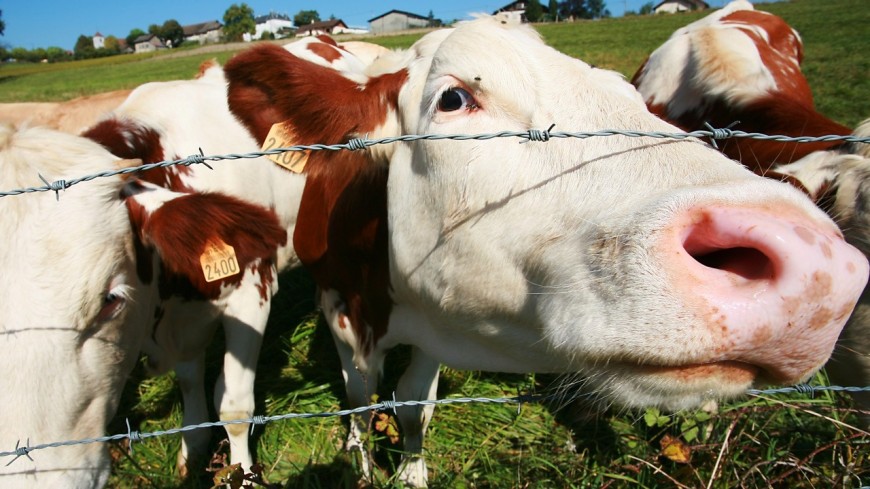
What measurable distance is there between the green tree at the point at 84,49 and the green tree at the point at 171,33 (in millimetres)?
13565

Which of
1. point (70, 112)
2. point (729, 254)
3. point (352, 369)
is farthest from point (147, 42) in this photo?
point (729, 254)

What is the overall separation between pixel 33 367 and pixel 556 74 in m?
2.02

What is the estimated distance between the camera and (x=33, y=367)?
1937 mm

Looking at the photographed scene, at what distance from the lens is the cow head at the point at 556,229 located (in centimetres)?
117

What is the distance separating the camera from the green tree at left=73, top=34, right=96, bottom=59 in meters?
96.8

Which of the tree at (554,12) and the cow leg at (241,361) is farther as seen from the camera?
the tree at (554,12)

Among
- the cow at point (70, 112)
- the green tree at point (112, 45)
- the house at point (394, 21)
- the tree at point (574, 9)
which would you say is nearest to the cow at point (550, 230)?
the cow at point (70, 112)

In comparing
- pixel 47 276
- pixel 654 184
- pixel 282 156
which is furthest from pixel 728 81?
pixel 47 276

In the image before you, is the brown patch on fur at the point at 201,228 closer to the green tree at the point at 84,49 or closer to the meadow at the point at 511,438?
the meadow at the point at 511,438

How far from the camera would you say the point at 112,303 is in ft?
7.43

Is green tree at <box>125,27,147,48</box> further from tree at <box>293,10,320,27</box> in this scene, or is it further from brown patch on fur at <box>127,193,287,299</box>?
brown patch on fur at <box>127,193,287,299</box>

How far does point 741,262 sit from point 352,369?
2.44 meters

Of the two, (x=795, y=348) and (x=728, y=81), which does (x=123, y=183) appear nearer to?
(x=795, y=348)

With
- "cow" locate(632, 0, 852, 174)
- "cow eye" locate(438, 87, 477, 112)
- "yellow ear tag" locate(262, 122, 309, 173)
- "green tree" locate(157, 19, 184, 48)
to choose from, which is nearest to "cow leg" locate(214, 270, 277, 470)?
"yellow ear tag" locate(262, 122, 309, 173)
